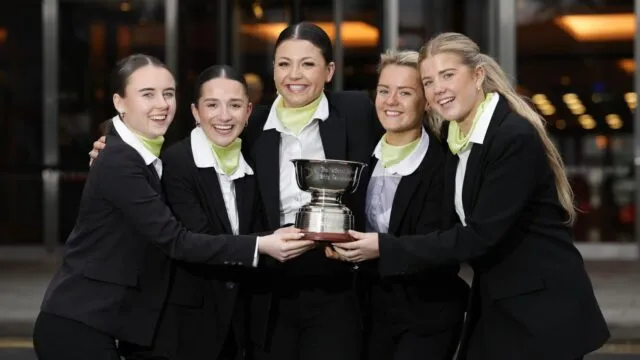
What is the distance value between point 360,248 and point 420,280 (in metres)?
0.36

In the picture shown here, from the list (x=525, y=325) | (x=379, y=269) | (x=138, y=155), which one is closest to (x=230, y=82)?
(x=138, y=155)

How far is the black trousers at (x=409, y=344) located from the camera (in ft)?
16.6

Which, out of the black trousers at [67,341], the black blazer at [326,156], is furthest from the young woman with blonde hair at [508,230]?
the black trousers at [67,341]

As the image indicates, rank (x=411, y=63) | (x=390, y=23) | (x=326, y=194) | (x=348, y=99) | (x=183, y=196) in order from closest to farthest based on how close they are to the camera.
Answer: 1. (x=326, y=194)
2. (x=183, y=196)
3. (x=411, y=63)
4. (x=348, y=99)
5. (x=390, y=23)

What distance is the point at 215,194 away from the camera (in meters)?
5.11

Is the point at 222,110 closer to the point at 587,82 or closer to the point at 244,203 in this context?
the point at 244,203

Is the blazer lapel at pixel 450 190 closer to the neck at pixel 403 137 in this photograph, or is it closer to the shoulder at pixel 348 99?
the neck at pixel 403 137

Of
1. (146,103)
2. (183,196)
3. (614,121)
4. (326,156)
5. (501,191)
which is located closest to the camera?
(501,191)

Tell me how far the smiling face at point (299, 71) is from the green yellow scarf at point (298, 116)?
2 cm

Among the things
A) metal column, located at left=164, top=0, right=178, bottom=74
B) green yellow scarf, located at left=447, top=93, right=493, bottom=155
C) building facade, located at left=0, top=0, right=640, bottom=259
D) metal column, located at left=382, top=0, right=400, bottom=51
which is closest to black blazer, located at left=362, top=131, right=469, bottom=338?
green yellow scarf, located at left=447, top=93, right=493, bottom=155

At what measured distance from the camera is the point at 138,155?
474cm

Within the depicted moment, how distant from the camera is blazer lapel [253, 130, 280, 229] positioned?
5.24 meters

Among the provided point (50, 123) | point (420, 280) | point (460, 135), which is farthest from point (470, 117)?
point (50, 123)

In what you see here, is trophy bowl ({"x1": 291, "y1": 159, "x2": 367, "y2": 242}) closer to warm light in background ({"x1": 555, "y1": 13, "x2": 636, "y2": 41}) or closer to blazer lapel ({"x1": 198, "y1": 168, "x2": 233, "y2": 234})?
blazer lapel ({"x1": 198, "y1": 168, "x2": 233, "y2": 234})
